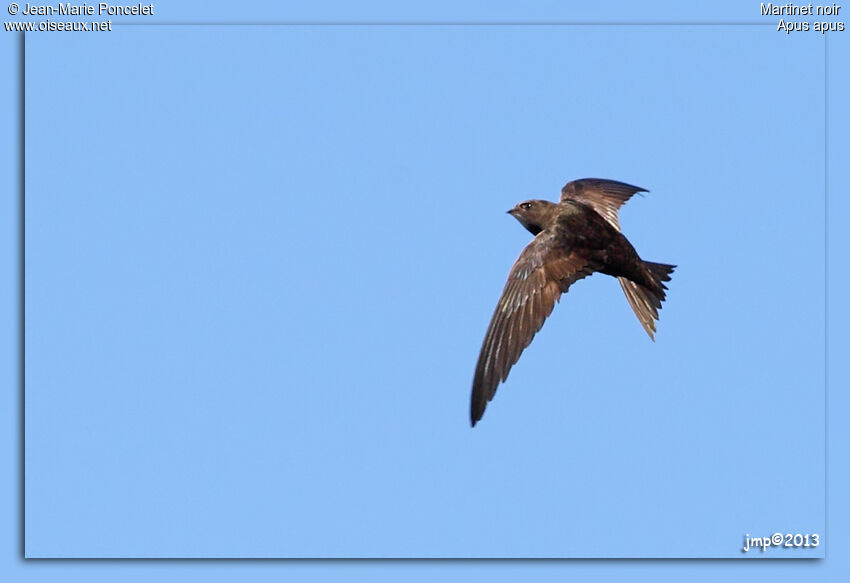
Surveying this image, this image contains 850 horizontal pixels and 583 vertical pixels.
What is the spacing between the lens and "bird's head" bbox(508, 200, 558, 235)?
47.1ft

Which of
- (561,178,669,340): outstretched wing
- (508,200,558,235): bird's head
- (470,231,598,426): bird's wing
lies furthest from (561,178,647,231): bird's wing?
(470,231,598,426): bird's wing

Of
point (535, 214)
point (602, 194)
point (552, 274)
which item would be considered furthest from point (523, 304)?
point (602, 194)

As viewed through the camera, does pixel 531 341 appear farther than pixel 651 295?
No

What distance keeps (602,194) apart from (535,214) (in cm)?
164

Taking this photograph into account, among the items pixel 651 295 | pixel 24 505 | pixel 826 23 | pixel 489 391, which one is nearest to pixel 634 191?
pixel 651 295

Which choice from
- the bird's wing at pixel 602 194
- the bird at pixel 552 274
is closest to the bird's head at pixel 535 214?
the bird at pixel 552 274

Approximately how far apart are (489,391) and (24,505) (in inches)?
176

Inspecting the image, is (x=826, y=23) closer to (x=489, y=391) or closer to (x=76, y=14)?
(x=489, y=391)

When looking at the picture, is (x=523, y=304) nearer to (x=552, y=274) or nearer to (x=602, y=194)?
(x=552, y=274)

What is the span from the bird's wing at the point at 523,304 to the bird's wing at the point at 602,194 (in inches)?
76.0

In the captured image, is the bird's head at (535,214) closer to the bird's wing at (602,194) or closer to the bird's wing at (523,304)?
the bird's wing at (523,304)

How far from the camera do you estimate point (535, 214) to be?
1444 centimetres

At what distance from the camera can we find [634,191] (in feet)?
52.0

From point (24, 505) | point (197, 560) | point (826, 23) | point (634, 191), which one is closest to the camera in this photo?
point (197, 560)
